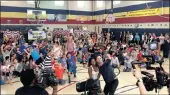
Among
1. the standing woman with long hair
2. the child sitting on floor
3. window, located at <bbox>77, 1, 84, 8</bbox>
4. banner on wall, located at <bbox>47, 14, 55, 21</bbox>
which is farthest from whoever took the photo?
window, located at <bbox>77, 1, 84, 8</bbox>

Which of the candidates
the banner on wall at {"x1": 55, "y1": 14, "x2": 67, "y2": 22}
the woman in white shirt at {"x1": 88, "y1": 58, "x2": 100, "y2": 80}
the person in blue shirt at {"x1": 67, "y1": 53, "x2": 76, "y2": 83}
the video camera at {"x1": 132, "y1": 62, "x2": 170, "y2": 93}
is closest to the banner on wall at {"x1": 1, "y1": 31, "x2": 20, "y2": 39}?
the banner on wall at {"x1": 55, "y1": 14, "x2": 67, "y2": 22}

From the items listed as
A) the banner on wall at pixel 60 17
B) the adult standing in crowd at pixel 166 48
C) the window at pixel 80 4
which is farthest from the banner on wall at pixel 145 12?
the banner on wall at pixel 60 17

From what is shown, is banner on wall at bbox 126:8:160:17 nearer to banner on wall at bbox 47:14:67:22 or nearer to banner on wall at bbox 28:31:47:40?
banner on wall at bbox 47:14:67:22

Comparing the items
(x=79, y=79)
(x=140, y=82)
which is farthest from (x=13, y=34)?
(x=140, y=82)

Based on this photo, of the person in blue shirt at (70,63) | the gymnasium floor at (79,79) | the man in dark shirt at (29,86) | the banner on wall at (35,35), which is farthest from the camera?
the banner on wall at (35,35)

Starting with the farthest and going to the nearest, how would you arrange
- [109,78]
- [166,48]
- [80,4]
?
1. [80,4]
2. [166,48]
3. [109,78]

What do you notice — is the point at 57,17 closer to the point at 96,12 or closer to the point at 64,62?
the point at 96,12

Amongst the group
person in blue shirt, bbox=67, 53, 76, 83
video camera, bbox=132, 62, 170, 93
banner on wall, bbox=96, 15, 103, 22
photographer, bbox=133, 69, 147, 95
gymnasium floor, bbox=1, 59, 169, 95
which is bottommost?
gymnasium floor, bbox=1, 59, 169, 95

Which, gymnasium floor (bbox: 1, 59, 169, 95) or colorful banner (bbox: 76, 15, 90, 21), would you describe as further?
colorful banner (bbox: 76, 15, 90, 21)

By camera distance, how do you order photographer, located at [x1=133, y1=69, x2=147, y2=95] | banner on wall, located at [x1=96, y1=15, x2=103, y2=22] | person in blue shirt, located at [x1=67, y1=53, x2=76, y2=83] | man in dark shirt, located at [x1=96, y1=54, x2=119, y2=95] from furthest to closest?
1. banner on wall, located at [x1=96, y1=15, x2=103, y2=22]
2. person in blue shirt, located at [x1=67, y1=53, x2=76, y2=83]
3. man in dark shirt, located at [x1=96, y1=54, x2=119, y2=95]
4. photographer, located at [x1=133, y1=69, x2=147, y2=95]

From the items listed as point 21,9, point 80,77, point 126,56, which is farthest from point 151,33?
point 21,9

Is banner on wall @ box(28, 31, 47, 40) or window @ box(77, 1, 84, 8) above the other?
window @ box(77, 1, 84, 8)

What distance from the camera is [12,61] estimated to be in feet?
30.4

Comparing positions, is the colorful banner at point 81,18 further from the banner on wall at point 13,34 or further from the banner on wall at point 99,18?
the banner on wall at point 13,34
